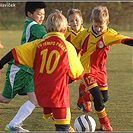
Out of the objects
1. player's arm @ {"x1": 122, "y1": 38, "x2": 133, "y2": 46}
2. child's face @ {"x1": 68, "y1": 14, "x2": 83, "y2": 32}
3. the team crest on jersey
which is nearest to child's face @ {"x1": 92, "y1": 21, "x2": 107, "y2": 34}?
the team crest on jersey

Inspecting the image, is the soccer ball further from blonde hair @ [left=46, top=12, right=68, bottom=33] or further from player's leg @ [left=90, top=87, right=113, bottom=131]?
blonde hair @ [left=46, top=12, right=68, bottom=33]

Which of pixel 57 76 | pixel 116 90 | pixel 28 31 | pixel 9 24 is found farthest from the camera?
pixel 9 24

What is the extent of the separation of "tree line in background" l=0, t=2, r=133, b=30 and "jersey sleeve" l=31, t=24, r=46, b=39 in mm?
19821

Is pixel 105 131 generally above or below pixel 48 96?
below

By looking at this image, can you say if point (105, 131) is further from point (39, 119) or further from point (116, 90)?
point (116, 90)

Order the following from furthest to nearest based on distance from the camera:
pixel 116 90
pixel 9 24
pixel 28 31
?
1. pixel 9 24
2. pixel 116 90
3. pixel 28 31

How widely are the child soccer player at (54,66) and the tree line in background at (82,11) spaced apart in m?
20.6

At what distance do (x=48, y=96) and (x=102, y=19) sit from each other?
1770 millimetres

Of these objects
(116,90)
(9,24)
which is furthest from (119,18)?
(116,90)

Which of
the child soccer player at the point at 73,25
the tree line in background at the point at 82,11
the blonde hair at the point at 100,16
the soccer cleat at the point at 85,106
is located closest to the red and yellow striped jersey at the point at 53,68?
the blonde hair at the point at 100,16

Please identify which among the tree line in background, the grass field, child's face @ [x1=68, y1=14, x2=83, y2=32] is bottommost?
the grass field

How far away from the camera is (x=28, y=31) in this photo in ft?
19.5

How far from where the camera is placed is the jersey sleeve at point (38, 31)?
18.4 feet

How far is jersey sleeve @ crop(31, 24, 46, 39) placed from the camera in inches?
221
